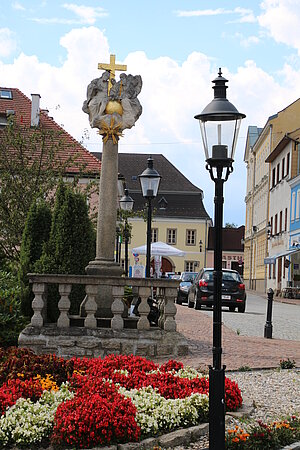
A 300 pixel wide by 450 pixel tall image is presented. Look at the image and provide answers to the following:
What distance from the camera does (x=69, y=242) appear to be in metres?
12.6

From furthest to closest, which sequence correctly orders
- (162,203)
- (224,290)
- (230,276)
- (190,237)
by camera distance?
(190,237) → (162,203) → (230,276) → (224,290)

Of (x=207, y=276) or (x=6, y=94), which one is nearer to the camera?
(x=207, y=276)

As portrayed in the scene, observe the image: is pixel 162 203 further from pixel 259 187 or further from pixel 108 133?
pixel 108 133

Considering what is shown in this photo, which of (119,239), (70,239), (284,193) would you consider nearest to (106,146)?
(70,239)

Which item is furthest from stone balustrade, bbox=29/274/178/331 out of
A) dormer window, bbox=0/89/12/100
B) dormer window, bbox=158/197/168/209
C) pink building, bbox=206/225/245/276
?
pink building, bbox=206/225/245/276

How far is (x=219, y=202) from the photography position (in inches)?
246

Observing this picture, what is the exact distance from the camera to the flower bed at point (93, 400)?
5980 mm

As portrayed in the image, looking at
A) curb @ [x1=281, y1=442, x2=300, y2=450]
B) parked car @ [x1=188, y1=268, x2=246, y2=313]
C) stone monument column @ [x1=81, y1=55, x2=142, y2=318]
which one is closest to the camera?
curb @ [x1=281, y1=442, x2=300, y2=450]

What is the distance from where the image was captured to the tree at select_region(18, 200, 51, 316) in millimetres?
12766

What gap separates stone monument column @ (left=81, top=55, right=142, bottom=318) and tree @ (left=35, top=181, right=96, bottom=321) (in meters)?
0.46

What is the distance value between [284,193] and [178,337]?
43911 millimetres

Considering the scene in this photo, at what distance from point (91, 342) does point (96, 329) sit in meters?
0.22

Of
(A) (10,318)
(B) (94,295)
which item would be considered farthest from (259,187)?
(B) (94,295)

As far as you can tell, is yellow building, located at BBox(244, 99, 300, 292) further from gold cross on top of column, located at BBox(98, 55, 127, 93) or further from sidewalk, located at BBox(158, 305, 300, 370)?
gold cross on top of column, located at BBox(98, 55, 127, 93)
